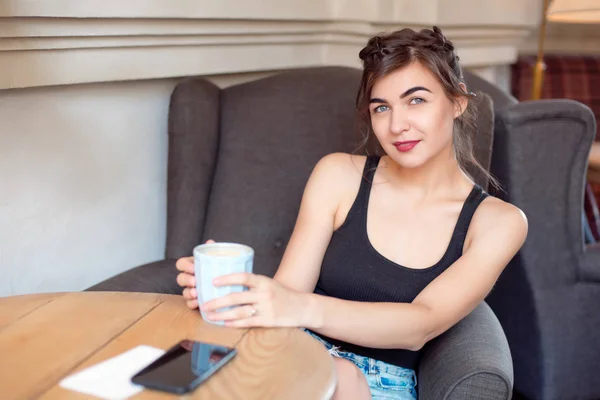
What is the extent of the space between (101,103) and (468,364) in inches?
40.5

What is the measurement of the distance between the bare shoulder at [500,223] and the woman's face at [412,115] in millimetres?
152

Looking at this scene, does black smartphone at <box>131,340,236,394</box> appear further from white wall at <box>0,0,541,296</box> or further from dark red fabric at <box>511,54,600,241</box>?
dark red fabric at <box>511,54,600,241</box>

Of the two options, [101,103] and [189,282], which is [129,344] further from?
[101,103]

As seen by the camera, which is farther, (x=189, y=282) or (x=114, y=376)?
(x=189, y=282)

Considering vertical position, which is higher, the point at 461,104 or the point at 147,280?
the point at 461,104

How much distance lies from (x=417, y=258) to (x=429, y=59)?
383mm

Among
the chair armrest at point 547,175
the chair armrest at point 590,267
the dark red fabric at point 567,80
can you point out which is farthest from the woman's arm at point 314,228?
the dark red fabric at point 567,80

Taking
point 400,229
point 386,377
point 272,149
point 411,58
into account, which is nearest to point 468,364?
point 386,377

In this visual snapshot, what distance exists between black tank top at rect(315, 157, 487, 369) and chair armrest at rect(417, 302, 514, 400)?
0.32 ft

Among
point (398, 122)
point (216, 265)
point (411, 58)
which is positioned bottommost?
point (216, 265)

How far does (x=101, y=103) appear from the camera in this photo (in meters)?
1.76

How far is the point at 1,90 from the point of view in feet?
4.88

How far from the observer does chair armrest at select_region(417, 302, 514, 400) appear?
47.7 inches

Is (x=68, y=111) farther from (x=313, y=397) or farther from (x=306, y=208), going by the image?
(x=313, y=397)
